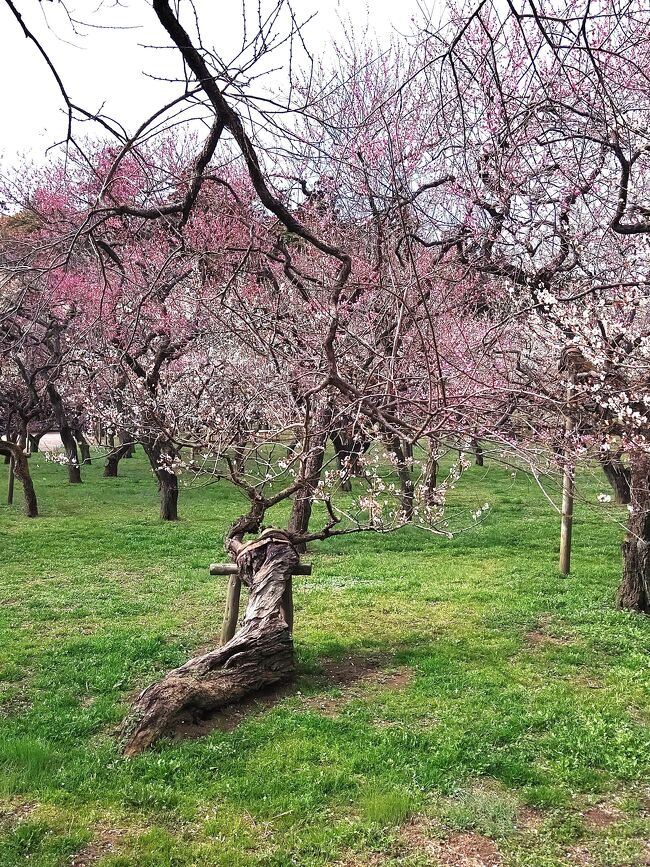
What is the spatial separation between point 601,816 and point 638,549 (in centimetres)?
414

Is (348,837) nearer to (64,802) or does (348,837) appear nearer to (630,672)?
(64,802)

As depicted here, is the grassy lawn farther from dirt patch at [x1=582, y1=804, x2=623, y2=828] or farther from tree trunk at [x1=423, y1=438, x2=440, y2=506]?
tree trunk at [x1=423, y1=438, x2=440, y2=506]

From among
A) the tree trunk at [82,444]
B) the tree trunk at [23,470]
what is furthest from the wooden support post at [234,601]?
the tree trunk at [82,444]

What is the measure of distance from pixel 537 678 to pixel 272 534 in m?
2.56

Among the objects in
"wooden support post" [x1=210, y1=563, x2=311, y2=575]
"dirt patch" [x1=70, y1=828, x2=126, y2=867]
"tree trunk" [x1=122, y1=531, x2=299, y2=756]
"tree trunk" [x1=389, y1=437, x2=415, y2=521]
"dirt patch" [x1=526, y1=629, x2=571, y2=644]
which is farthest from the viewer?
"tree trunk" [x1=389, y1=437, x2=415, y2=521]

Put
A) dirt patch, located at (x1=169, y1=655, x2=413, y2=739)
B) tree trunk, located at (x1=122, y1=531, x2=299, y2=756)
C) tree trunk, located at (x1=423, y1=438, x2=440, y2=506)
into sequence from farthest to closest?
tree trunk, located at (x1=423, y1=438, x2=440, y2=506) < dirt patch, located at (x1=169, y1=655, x2=413, y2=739) < tree trunk, located at (x1=122, y1=531, x2=299, y2=756)

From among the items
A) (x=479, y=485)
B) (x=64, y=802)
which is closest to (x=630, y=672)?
(x=64, y=802)

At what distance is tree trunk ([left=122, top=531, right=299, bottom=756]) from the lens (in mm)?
4586

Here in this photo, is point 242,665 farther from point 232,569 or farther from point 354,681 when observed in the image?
point 232,569

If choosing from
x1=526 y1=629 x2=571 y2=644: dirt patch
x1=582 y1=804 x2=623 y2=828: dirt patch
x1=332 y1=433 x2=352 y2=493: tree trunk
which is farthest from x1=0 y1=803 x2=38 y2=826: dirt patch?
x1=526 y1=629 x2=571 y2=644: dirt patch

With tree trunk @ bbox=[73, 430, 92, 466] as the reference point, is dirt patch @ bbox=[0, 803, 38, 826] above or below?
below

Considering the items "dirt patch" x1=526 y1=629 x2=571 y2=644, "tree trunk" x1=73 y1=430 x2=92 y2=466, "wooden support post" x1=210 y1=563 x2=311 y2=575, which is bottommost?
"dirt patch" x1=526 y1=629 x2=571 y2=644

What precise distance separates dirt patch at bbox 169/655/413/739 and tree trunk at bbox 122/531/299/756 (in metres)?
0.07

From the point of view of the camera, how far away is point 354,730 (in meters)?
4.68
